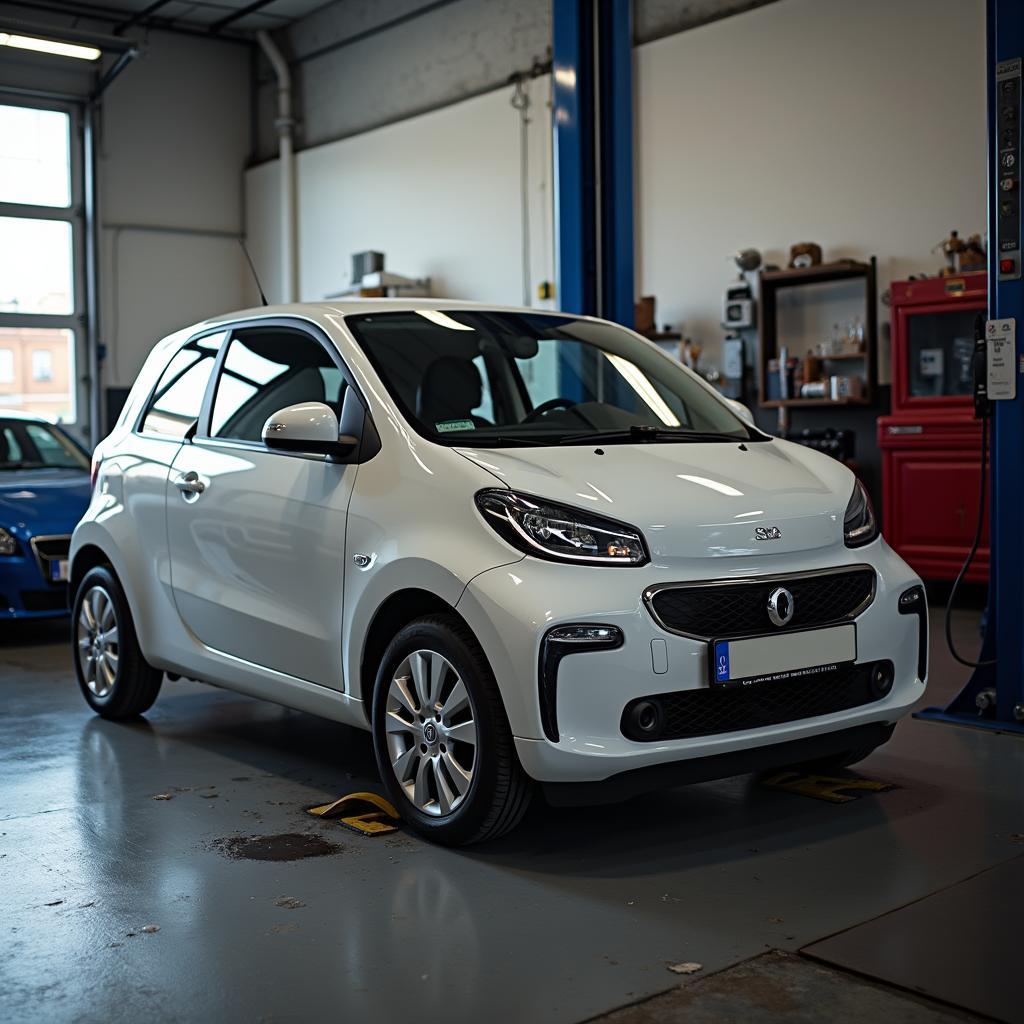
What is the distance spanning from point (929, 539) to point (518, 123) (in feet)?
19.1

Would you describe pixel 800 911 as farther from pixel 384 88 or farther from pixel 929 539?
pixel 384 88

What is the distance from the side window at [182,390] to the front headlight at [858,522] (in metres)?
2.11

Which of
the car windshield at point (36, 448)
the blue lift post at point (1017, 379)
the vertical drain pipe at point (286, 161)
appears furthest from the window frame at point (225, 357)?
the vertical drain pipe at point (286, 161)

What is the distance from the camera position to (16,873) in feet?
10.4

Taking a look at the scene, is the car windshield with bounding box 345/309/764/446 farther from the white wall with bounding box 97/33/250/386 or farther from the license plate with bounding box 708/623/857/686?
the white wall with bounding box 97/33/250/386

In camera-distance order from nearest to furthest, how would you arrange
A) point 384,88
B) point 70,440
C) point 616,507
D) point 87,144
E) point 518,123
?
point 616,507 < point 70,440 < point 518,123 < point 384,88 < point 87,144

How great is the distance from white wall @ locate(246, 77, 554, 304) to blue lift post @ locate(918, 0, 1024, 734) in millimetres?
7481

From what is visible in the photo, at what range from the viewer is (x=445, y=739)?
3223 mm

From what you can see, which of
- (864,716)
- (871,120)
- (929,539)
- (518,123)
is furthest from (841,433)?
(864,716)

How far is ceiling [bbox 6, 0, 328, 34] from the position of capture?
14.1 m

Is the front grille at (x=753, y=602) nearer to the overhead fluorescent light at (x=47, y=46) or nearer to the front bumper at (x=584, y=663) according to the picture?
the front bumper at (x=584, y=663)

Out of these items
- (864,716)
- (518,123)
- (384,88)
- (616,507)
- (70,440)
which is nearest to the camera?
(616,507)

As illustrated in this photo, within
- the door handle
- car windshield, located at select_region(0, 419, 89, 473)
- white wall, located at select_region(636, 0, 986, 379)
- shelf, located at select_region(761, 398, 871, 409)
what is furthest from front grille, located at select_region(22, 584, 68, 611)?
white wall, located at select_region(636, 0, 986, 379)

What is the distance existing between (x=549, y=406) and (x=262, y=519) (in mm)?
903
